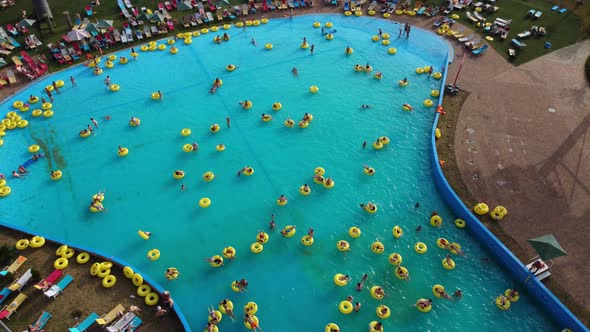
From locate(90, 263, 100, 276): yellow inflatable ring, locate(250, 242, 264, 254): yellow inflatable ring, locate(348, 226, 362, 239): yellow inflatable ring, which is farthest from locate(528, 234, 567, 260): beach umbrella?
locate(90, 263, 100, 276): yellow inflatable ring

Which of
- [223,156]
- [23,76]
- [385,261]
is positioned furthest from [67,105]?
[385,261]

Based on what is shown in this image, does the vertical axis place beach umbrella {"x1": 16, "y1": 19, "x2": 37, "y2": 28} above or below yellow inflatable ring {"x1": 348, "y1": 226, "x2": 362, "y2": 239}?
above

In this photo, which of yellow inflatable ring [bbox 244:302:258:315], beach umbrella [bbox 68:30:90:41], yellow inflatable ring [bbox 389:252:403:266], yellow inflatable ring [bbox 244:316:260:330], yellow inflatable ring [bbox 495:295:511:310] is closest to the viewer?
yellow inflatable ring [bbox 244:316:260:330]

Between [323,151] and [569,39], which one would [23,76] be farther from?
[569,39]

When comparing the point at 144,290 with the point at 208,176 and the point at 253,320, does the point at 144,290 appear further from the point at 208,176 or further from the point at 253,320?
the point at 208,176

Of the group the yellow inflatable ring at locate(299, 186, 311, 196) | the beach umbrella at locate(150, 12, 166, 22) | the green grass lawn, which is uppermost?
the beach umbrella at locate(150, 12, 166, 22)

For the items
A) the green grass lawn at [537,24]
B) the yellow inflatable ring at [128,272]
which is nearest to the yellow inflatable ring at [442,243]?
the yellow inflatable ring at [128,272]

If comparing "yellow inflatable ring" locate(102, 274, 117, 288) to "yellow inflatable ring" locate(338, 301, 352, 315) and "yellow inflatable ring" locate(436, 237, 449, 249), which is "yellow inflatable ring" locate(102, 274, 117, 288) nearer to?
"yellow inflatable ring" locate(338, 301, 352, 315)
